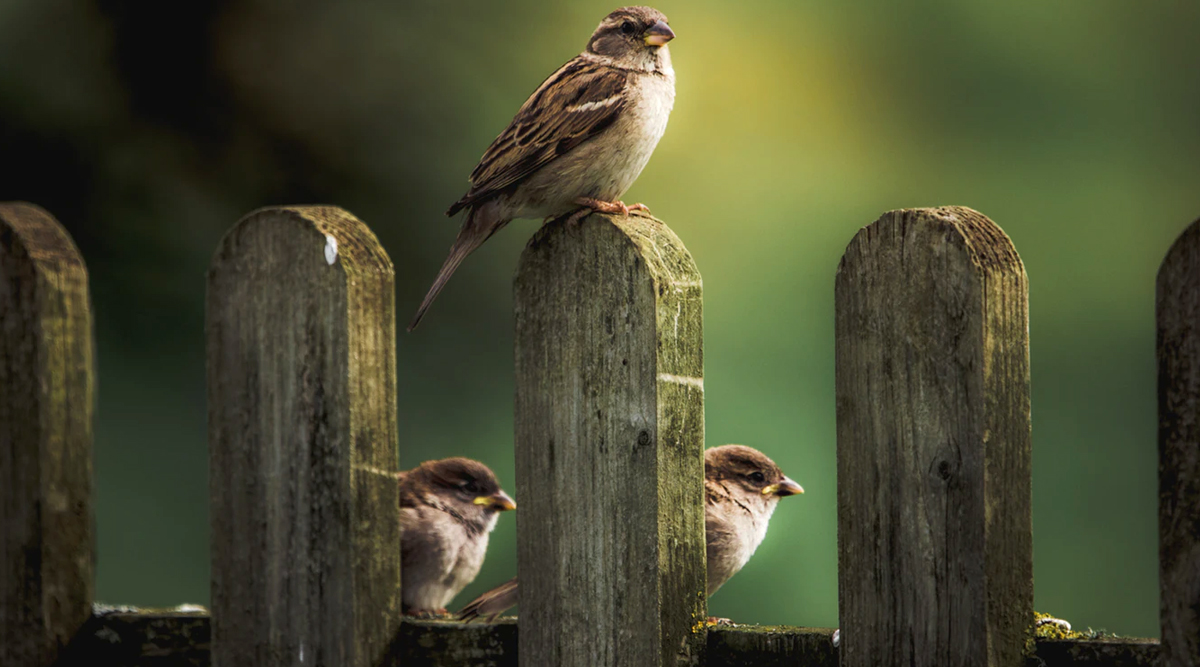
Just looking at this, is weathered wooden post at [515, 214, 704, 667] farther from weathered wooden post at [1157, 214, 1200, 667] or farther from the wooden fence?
weathered wooden post at [1157, 214, 1200, 667]

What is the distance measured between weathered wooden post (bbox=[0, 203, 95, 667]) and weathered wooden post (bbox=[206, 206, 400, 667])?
50 centimetres

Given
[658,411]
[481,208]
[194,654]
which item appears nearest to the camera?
[658,411]

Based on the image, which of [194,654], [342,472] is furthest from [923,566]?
[194,654]

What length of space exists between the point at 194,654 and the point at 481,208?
128 centimetres

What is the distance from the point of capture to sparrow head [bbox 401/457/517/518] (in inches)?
163

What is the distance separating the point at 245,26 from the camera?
516cm

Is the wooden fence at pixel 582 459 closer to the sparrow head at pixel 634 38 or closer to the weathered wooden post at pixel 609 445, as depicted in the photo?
the weathered wooden post at pixel 609 445

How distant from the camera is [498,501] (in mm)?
4250

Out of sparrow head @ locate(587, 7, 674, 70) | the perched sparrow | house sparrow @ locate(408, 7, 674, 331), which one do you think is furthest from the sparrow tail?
the perched sparrow

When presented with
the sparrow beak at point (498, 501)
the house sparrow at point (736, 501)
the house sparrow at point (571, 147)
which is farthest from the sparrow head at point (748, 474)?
the house sparrow at point (571, 147)

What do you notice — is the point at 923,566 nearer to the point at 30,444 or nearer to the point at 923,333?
the point at 923,333

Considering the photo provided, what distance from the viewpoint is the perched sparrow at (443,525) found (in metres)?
3.84

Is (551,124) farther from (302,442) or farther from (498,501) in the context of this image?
(498,501)

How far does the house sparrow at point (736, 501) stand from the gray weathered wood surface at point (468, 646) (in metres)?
1.26
